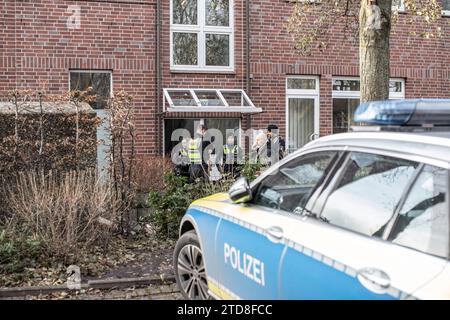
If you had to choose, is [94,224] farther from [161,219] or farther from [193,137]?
[193,137]

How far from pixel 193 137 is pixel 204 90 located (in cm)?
105

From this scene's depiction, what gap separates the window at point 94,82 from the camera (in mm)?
11305

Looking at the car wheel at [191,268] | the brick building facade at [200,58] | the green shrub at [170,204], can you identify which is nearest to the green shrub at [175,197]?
the green shrub at [170,204]

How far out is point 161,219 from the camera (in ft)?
23.1

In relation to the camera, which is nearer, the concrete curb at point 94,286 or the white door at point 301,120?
the concrete curb at point 94,286

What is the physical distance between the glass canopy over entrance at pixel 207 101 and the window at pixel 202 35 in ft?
1.86

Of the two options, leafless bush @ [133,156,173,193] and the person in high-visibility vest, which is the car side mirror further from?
the person in high-visibility vest

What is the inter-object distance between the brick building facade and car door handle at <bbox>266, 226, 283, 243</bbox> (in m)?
8.38

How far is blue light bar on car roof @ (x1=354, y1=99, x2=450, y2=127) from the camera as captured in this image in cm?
295

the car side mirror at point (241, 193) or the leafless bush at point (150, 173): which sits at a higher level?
the car side mirror at point (241, 193)

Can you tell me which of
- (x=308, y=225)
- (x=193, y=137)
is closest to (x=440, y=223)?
(x=308, y=225)

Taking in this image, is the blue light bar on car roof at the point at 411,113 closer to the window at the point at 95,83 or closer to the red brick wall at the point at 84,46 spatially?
the window at the point at 95,83

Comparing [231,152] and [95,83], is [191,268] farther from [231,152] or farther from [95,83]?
[95,83]

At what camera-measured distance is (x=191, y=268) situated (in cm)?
445
